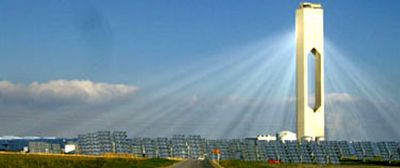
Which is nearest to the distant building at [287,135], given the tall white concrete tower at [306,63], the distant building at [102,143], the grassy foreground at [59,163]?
the tall white concrete tower at [306,63]

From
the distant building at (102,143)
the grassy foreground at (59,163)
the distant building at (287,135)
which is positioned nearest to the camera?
the grassy foreground at (59,163)

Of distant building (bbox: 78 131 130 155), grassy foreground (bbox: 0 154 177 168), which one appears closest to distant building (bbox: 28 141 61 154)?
distant building (bbox: 78 131 130 155)

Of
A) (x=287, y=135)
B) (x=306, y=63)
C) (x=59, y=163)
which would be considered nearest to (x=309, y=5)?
(x=306, y=63)

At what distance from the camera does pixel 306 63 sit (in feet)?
400

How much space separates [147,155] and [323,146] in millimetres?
29789

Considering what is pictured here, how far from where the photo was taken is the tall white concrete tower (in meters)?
122

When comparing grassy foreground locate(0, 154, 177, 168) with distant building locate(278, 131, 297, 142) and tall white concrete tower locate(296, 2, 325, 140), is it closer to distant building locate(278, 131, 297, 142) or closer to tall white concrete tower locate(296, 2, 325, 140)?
tall white concrete tower locate(296, 2, 325, 140)

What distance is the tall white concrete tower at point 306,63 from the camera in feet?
402

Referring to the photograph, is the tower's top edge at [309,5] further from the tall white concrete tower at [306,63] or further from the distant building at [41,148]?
the distant building at [41,148]

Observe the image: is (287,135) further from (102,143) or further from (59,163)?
(59,163)

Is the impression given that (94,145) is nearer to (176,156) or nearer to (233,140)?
(176,156)

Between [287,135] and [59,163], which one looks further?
[287,135]

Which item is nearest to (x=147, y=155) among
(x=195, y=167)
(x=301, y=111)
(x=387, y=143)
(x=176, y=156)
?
(x=176, y=156)

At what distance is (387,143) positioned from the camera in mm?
109250
